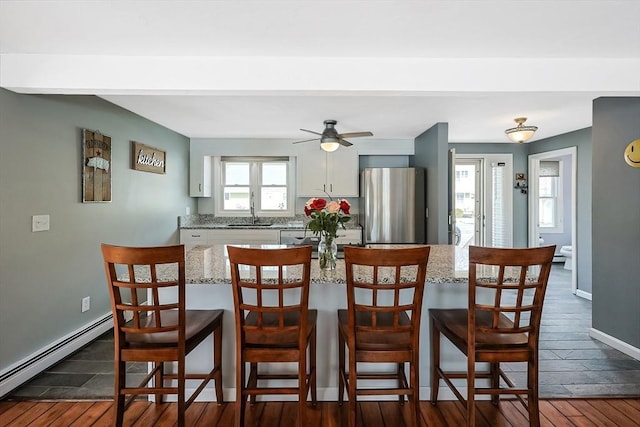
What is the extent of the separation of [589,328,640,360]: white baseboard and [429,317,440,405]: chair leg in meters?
1.91

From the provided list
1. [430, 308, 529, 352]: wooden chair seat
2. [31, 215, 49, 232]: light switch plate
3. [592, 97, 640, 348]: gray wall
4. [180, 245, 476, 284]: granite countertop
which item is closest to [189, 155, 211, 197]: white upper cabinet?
[31, 215, 49, 232]: light switch plate

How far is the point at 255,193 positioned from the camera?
550 cm

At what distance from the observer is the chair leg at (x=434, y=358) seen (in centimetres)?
213

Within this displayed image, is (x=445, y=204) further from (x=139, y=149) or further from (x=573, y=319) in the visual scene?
(x=139, y=149)

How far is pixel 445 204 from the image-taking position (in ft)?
13.5

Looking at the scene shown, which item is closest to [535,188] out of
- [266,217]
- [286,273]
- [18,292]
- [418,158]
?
[418,158]

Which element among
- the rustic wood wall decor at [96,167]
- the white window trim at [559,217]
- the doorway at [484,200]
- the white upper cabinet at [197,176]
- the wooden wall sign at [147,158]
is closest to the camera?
the rustic wood wall decor at [96,167]

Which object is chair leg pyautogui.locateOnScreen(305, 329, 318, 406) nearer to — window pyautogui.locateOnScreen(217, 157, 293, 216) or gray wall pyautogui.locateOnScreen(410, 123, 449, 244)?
gray wall pyautogui.locateOnScreen(410, 123, 449, 244)

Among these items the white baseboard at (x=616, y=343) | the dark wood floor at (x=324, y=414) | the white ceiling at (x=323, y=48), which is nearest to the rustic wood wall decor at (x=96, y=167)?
the white ceiling at (x=323, y=48)

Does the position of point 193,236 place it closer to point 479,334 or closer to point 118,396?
point 118,396

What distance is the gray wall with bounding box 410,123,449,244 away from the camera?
4129mm

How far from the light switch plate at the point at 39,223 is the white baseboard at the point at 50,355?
35.3 inches

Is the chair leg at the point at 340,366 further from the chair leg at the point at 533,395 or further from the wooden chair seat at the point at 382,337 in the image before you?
the chair leg at the point at 533,395

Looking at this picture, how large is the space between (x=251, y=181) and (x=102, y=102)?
2479mm
